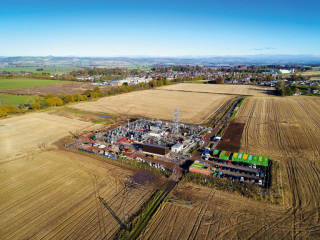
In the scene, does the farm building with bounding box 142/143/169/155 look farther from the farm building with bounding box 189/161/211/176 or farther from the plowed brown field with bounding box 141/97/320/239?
the plowed brown field with bounding box 141/97/320/239

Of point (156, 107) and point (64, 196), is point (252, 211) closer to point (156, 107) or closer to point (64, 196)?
point (64, 196)

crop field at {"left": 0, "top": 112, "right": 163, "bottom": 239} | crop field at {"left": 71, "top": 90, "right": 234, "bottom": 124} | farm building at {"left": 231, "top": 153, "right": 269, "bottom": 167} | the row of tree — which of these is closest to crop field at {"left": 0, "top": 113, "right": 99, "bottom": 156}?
crop field at {"left": 0, "top": 112, "right": 163, "bottom": 239}

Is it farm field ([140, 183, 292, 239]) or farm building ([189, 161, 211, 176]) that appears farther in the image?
farm building ([189, 161, 211, 176])

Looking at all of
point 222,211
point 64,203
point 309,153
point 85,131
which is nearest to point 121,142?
point 85,131

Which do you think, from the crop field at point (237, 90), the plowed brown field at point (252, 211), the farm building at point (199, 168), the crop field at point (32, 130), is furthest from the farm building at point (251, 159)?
the crop field at point (237, 90)

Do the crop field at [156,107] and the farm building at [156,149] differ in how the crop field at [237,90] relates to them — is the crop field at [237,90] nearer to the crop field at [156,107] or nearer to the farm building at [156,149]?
the crop field at [156,107]

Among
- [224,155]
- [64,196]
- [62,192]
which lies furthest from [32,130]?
[224,155]

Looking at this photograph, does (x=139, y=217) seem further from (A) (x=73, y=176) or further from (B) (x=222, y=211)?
(A) (x=73, y=176)
